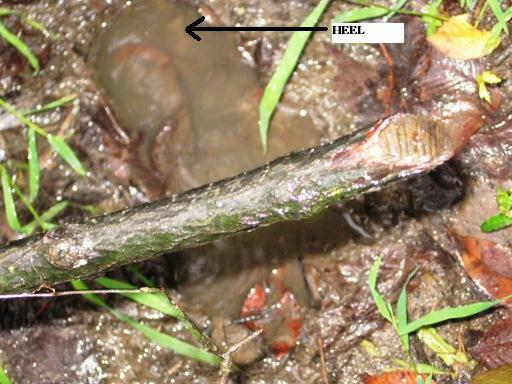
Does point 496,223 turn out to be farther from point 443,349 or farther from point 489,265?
point 443,349

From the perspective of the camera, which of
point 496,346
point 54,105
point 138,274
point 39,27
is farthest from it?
point 39,27

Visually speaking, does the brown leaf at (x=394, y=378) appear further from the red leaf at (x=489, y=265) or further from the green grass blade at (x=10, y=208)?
the green grass blade at (x=10, y=208)

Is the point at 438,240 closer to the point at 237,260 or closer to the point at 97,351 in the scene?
the point at 237,260

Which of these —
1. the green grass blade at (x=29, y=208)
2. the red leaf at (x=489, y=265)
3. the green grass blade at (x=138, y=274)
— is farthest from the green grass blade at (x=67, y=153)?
the red leaf at (x=489, y=265)

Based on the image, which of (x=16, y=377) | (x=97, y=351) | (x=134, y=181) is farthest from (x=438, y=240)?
(x=16, y=377)

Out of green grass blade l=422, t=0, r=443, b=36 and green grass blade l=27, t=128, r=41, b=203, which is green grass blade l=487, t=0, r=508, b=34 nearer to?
green grass blade l=422, t=0, r=443, b=36

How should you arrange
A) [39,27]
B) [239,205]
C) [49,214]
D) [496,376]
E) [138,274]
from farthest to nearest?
[39,27]
[49,214]
[138,274]
[496,376]
[239,205]

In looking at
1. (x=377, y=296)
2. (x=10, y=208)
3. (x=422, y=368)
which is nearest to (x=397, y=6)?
(x=377, y=296)
